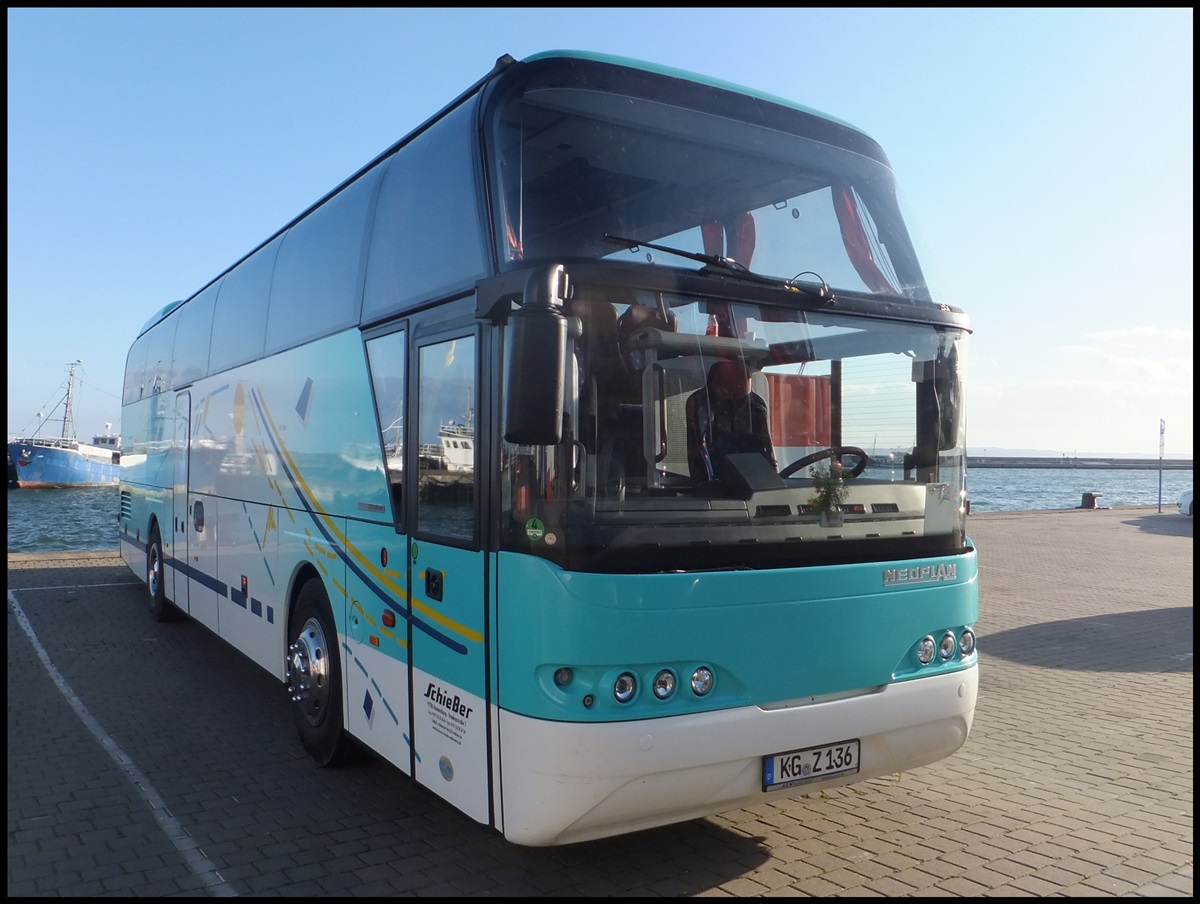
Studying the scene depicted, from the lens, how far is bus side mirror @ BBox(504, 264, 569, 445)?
3.69 m

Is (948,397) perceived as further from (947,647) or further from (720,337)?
(720,337)

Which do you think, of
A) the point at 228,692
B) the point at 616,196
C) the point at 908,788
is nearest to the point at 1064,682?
the point at 908,788

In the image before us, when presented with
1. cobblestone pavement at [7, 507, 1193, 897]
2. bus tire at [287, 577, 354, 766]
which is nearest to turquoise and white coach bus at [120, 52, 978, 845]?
bus tire at [287, 577, 354, 766]

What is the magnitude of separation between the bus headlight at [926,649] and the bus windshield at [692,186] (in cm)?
164

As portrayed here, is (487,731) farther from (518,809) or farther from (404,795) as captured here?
(404,795)

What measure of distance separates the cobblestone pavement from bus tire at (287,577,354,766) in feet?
0.55

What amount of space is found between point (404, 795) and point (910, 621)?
2.96m

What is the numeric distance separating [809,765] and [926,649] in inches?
33.8

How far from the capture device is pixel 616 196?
4523 mm

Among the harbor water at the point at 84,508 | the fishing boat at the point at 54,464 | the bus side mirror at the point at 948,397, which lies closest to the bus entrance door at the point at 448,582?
the bus side mirror at the point at 948,397

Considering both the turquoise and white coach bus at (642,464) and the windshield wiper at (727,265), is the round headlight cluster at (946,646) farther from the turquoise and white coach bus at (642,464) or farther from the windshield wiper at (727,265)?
the windshield wiper at (727,265)

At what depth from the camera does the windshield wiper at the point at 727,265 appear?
4215mm

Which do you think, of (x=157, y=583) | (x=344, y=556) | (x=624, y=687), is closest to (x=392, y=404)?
(x=344, y=556)

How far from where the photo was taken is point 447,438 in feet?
15.2
